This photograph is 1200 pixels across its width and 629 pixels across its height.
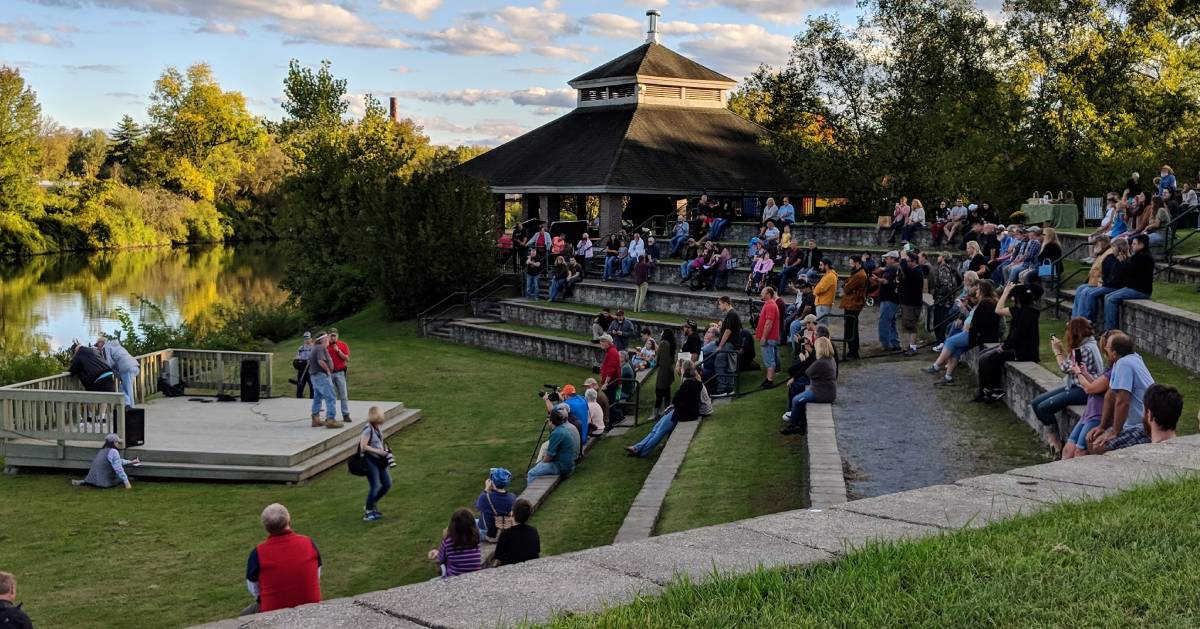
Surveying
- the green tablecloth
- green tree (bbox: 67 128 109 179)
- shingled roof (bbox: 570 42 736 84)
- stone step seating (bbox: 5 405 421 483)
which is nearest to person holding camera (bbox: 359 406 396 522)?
stone step seating (bbox: 5 405 421 483)

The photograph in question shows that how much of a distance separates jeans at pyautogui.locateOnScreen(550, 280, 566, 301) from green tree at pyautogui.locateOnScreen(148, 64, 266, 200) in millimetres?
73757

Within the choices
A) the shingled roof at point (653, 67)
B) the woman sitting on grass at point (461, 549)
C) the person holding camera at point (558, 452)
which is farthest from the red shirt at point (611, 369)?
the shingled roof at point (653, 67)

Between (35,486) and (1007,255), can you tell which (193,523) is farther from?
(1007,255)

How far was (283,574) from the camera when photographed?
7930 millimetres

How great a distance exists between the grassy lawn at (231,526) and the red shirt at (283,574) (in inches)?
128

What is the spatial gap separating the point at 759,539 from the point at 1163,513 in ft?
7.43

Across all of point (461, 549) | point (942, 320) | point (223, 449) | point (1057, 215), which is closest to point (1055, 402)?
point (461, 549)

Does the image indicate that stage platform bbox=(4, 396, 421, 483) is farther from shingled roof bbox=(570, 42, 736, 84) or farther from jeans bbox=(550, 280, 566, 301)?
shingled roof bbox=(570, 42, 736, 84)

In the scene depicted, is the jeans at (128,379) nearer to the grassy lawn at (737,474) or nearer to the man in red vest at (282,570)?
the grassy lawn at (737,474)

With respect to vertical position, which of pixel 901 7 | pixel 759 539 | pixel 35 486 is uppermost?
pixel 901 7

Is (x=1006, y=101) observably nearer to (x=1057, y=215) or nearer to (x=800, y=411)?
(x=1057, y=215)

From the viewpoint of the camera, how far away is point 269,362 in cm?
2167

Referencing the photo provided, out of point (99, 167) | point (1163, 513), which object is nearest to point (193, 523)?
point (1163, 513)

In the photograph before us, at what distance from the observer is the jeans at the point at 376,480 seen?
14.0 meters
